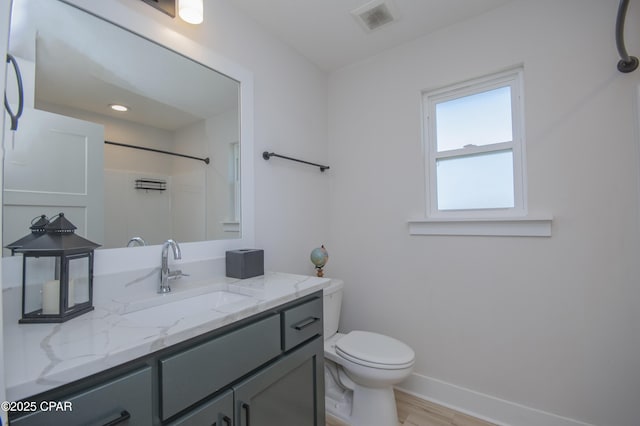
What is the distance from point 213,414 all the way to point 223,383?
0.27 feet

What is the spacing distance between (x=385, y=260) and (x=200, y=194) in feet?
4.41

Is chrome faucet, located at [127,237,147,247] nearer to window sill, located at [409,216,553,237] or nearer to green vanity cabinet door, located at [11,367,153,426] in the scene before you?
green vanity cabinet door, located at [11,367,153,426]

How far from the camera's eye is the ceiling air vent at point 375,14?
1.67 metres

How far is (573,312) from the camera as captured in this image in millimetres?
1517

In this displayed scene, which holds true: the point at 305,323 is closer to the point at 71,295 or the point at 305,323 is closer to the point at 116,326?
the point at 116,326

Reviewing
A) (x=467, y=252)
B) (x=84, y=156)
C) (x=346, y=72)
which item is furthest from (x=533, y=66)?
(x=84, y=156)

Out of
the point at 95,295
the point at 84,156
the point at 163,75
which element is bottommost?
the point at 95,295

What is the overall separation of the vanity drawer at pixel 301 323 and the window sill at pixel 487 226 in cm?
96

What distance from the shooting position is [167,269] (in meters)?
1.26

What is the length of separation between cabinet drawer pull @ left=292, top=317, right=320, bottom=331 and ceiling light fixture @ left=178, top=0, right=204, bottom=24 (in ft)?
4.80

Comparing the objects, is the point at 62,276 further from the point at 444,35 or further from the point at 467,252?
the point at 444,35

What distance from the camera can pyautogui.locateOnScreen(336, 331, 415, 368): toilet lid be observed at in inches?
59.3

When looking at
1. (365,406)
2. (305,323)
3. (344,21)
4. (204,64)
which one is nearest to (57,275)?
(305,323)

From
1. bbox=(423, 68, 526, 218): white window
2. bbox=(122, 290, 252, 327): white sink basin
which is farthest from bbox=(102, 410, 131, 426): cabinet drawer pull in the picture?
bbox=(423, 68, 526, 218): white window
